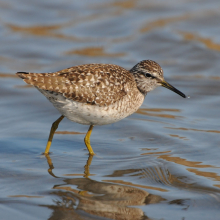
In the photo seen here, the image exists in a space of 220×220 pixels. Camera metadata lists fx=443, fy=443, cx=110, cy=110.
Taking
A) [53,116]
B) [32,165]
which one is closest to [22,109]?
[53,116]

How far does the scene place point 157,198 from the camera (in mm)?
6770

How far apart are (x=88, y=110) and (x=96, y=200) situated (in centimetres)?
206

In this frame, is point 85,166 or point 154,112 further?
point 154,112

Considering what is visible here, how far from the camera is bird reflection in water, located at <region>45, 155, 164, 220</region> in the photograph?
20.6ft

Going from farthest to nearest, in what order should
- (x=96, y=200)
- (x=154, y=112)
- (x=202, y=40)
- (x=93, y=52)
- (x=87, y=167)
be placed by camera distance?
(x=202, y=40) < (x=93, y=52) < (x=154, y=112) < (x=87, y=167) < (x=96, y=200)

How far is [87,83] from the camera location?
823 cm

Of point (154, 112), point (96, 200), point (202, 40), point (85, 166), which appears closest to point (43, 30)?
Result: point (202, 40)

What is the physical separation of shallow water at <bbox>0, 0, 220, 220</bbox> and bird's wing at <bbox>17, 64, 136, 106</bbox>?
115cm

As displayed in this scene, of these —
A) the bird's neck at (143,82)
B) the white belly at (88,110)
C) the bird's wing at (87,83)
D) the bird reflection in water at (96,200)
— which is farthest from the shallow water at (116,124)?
the bird's wing at (87,83)

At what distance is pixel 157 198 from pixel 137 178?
2.78 feet

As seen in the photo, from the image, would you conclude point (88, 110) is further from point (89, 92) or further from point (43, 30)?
point (43, 30)

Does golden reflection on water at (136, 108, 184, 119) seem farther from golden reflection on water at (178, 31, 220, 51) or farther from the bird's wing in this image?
golden reflection on water at (178, 31, 220, 51)

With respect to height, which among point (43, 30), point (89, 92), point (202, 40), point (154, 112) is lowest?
point (154, 112)

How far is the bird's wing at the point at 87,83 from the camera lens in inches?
313
